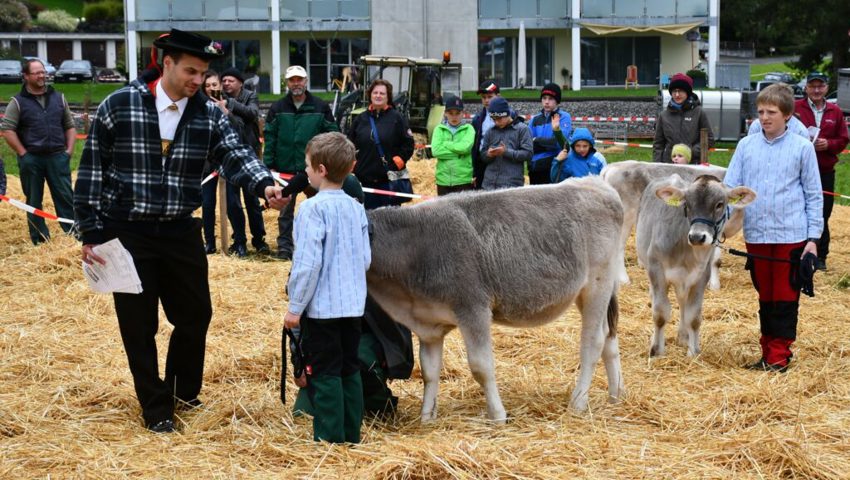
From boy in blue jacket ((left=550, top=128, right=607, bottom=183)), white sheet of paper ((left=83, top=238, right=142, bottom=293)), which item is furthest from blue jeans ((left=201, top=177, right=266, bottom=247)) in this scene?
white sheet of paper ((left=83, top=238, right=142, bottom=293))

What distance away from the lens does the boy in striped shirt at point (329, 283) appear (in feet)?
17.0

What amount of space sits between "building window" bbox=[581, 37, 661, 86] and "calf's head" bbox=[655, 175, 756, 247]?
43335mm

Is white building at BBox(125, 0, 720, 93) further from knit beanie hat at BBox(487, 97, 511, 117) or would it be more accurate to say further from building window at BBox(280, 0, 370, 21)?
knit beanie hat at BBox(487, 97, 511, 117)

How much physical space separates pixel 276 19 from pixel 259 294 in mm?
38995

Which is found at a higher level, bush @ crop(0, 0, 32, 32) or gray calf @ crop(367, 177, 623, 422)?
bush @ crop(0, 0, 32, 32)

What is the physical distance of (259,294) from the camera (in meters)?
9.64

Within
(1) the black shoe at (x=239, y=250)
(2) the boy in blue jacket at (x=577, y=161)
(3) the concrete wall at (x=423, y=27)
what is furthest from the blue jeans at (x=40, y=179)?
(3) the concrete wall at (x=423, y=27)

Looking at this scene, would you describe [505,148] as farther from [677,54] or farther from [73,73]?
[73,73]

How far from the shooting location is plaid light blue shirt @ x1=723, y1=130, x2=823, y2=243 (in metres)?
7.33

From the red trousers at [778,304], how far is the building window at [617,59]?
43547 millimetres

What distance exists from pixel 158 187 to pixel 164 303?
716 mm

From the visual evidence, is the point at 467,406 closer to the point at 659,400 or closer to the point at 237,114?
the point at 659,400

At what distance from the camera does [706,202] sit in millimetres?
7496

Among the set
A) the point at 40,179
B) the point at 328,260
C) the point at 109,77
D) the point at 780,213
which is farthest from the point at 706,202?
the point at 109,77
